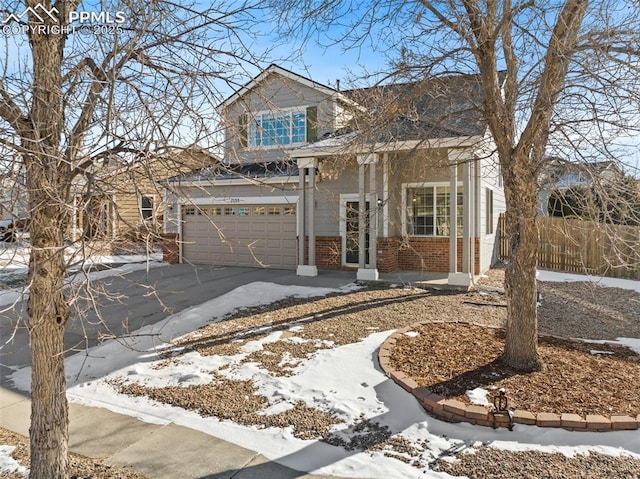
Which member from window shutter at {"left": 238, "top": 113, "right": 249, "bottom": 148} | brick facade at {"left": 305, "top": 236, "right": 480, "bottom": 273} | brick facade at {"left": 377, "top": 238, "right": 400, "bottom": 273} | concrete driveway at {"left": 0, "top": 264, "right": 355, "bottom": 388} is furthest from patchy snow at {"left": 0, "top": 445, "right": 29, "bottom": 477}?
brick facade at {"left": 377, "top": 238, "right": 400, "bottom": 273}

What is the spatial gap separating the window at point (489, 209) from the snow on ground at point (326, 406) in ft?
26.8

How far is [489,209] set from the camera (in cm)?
1386

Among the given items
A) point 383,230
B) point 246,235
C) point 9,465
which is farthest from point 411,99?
point 246,235

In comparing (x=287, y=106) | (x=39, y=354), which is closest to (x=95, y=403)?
(x=39, y=354)

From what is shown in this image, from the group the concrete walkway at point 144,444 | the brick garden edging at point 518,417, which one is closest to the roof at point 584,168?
the brick garden edging at point 518,417

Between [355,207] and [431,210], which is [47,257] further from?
[431,210]

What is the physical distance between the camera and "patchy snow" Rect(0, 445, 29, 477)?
3.37 metres

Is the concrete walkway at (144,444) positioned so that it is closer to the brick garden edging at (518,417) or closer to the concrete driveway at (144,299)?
the concrete driveway at (144,299)

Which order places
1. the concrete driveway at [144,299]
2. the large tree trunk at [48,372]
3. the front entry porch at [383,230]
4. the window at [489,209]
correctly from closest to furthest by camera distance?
the large tree trunk at [48,372]
the concrete driveway at [144,299]
the front entry porch at [383,230]
the window at [489,209]

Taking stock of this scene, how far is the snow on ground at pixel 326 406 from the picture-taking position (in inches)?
140

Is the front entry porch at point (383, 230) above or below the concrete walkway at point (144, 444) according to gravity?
above

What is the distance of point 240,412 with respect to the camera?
4.37 metres

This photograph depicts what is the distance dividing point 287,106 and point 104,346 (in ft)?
35.0

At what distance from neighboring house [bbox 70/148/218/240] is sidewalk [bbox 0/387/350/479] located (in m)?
1.90
